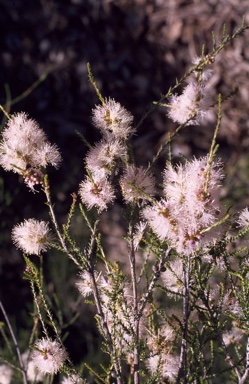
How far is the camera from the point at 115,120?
62 cm

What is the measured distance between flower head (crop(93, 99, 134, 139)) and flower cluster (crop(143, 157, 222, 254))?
0.26ft

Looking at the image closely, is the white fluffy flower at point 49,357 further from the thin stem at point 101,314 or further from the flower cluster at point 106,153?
the flower cluster at point 106,153

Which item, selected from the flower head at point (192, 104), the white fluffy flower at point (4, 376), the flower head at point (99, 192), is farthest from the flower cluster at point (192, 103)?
the white fluffy flower at point (4, 376)

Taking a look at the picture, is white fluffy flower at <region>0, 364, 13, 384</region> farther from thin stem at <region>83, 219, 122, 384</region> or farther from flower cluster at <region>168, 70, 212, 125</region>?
flower cluster at <region>168, 70, 212, 125</region>

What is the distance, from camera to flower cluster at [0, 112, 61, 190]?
0.59 m

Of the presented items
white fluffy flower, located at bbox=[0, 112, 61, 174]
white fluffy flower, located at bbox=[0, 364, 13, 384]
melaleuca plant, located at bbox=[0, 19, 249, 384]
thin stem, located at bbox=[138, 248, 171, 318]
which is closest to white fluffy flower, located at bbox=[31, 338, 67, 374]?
melaleuca plant, located at bbox=[0, 19, 249, 384]

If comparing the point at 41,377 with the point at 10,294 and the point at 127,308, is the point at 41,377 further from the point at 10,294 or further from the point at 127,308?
the point at 10,294

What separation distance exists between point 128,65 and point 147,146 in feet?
1.22

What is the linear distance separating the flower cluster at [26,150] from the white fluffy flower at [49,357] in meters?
0.19

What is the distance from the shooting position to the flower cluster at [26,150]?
1.95ft

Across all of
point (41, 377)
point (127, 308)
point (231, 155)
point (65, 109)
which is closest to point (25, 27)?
point (65, 109)

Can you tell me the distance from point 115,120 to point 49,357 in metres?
0.28

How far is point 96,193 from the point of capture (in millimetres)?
618

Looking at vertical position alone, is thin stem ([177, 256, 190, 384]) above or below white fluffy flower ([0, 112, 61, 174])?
below
